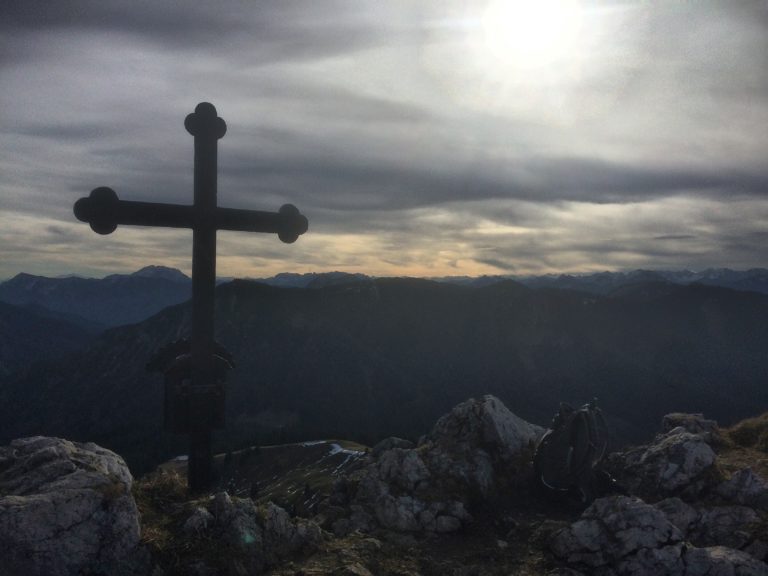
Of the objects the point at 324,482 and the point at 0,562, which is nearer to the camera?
the point at 0,562

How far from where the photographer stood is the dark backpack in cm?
1675

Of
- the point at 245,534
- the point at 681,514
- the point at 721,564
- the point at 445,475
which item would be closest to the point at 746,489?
the point at 681,514

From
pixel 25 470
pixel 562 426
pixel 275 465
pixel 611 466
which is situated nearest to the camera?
pixel 25 470

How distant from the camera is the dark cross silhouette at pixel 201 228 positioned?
39.2ft

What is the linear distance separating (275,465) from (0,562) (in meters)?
155

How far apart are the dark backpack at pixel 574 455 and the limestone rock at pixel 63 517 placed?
1189 centimetres

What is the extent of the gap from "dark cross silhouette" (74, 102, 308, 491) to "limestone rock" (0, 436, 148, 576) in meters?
1.97

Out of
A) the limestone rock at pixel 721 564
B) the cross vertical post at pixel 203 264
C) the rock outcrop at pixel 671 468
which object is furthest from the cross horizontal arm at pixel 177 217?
the rock outcrop at pixel 671 468

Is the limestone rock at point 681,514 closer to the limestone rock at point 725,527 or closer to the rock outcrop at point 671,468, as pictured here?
the limestone rock at point 725,527

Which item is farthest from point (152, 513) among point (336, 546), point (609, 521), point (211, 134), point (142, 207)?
point (609, 521)

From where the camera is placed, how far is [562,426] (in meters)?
17.3

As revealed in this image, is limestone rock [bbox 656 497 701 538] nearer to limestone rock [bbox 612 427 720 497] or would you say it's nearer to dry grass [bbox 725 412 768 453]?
limestone rock [bbox 612 427 720 497]

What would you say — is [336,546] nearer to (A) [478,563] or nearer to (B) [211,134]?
(A) [478,563]

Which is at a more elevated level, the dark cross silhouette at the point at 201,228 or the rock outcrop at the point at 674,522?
the dark cross silhouette at the point at 201,228
